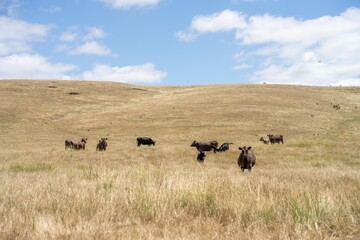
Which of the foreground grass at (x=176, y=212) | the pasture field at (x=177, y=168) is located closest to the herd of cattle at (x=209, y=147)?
the pasture field at (x=177, y=168)

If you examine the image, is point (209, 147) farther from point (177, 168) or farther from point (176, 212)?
A: point (176, 212)

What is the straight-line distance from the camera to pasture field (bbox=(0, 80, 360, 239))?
5.50m

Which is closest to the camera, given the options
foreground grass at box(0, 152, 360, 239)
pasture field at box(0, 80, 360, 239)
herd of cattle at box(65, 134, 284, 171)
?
foreground grass at box(0, 152, 360, 239)

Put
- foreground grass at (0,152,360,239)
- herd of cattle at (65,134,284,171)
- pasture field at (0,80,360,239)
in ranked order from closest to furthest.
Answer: foreground grass at (0,152,360,239) → pasture field at (0,80,360,239) → herd of cattle at (65,134,284,171)

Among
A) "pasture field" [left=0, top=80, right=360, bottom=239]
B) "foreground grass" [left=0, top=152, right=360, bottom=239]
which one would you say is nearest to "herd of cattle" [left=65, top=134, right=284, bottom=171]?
"pasture field" [left=0, top=80, right=360, bottom=239]

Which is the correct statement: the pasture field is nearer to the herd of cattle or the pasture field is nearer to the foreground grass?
the foreground grass

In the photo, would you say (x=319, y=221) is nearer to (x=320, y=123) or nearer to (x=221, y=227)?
(x=221, y=227)

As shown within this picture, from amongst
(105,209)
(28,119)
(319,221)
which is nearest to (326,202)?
(319,221)

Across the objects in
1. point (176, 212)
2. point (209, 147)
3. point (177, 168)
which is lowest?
point (209, 147)

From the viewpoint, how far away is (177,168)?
1371cm

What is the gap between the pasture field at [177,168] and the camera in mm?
5496

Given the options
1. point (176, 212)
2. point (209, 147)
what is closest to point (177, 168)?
point (176, 212)

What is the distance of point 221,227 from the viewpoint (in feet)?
17.9

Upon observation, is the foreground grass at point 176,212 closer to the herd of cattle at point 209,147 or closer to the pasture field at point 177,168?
the pasture field at point 177,168
